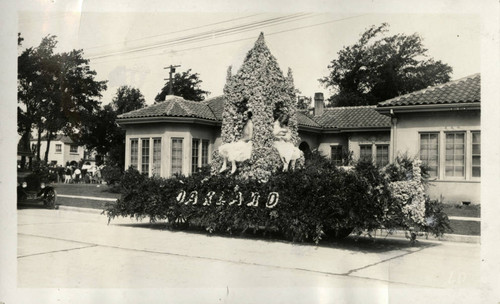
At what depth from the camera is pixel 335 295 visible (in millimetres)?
6203

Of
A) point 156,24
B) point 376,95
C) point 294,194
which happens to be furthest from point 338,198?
point 376,95

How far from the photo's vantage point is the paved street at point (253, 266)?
6.29 meters

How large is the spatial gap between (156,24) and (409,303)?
677 cm

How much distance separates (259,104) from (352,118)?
12.8 meters

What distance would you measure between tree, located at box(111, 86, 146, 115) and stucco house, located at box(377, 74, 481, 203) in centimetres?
1439

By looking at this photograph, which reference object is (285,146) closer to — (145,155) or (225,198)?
(225,198)

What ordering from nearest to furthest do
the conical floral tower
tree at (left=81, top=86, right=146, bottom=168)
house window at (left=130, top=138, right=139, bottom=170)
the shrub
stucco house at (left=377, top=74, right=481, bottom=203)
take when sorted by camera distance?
the conical floral tower, stucco house at (left=377, top=74, right=481, bottom=203), house window at (left=130, top=138, right=139, bottom=170), the shrub, tree at (left=81, top=86, right=146, bottom=168)

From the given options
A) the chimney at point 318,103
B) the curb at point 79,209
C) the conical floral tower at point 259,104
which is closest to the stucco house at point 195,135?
the chimney at point 318,103

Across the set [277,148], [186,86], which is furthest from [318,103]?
[186,86]

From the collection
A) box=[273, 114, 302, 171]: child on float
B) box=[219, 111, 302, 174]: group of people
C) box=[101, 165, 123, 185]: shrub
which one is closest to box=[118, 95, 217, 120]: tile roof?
box=[101, 165, 123, 185]: shrub

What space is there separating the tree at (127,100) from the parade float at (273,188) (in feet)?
49.8

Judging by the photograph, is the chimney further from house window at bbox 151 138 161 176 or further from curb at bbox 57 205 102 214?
curb at bbox 57 205 102 214

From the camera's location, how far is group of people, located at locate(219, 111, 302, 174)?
11.0 m

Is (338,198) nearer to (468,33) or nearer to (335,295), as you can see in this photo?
(335,295)
